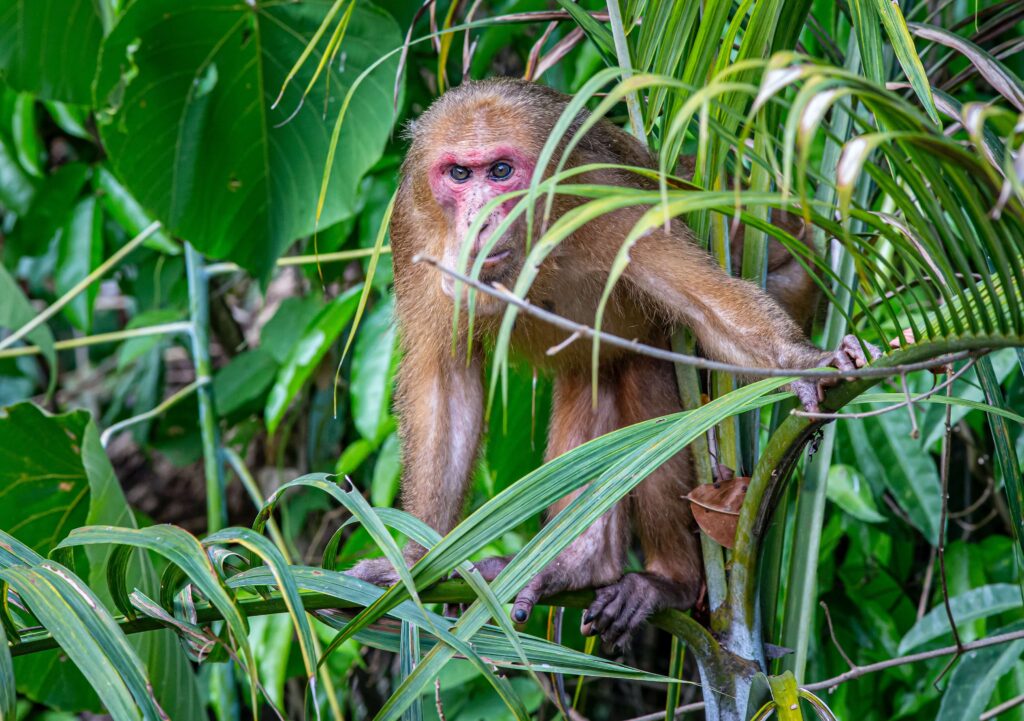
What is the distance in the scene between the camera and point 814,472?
191cm

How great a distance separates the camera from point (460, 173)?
2.32m

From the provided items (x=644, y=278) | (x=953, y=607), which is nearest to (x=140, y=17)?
(x=644, y=278)

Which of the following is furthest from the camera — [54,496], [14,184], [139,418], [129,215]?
[14,184]

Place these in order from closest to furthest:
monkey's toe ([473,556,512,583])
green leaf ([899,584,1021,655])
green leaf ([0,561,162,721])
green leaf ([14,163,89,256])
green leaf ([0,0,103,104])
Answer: green leaf ([0,561,162,721]) < monkey's toe ([473,556,512,583]) < green leaf ([899,584,1021,655]) < green leaf ([0,0,103,104]) < green leaf ([14,163,89,256])

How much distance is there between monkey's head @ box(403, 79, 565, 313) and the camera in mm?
2217

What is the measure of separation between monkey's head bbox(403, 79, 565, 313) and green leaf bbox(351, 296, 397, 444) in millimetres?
596

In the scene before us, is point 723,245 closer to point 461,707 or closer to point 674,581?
point 674,581

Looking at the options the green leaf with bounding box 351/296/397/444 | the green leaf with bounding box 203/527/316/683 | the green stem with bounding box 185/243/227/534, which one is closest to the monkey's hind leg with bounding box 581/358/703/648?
the green leaf with bounding box 351/296/397/444

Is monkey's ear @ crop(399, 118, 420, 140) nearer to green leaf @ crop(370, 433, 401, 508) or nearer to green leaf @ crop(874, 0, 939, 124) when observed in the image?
green leaf @ crop(370, 433, 401, 508)

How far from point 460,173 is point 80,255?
213cm

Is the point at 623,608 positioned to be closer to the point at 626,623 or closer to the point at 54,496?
the point at 626,623

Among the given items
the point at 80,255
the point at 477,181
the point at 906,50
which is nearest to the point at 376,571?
the point at 477,181

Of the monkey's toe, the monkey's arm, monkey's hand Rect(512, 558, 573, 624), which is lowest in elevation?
monkey's hand Rect(512, 558, 573, 624)

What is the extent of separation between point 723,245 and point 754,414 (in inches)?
13.5
